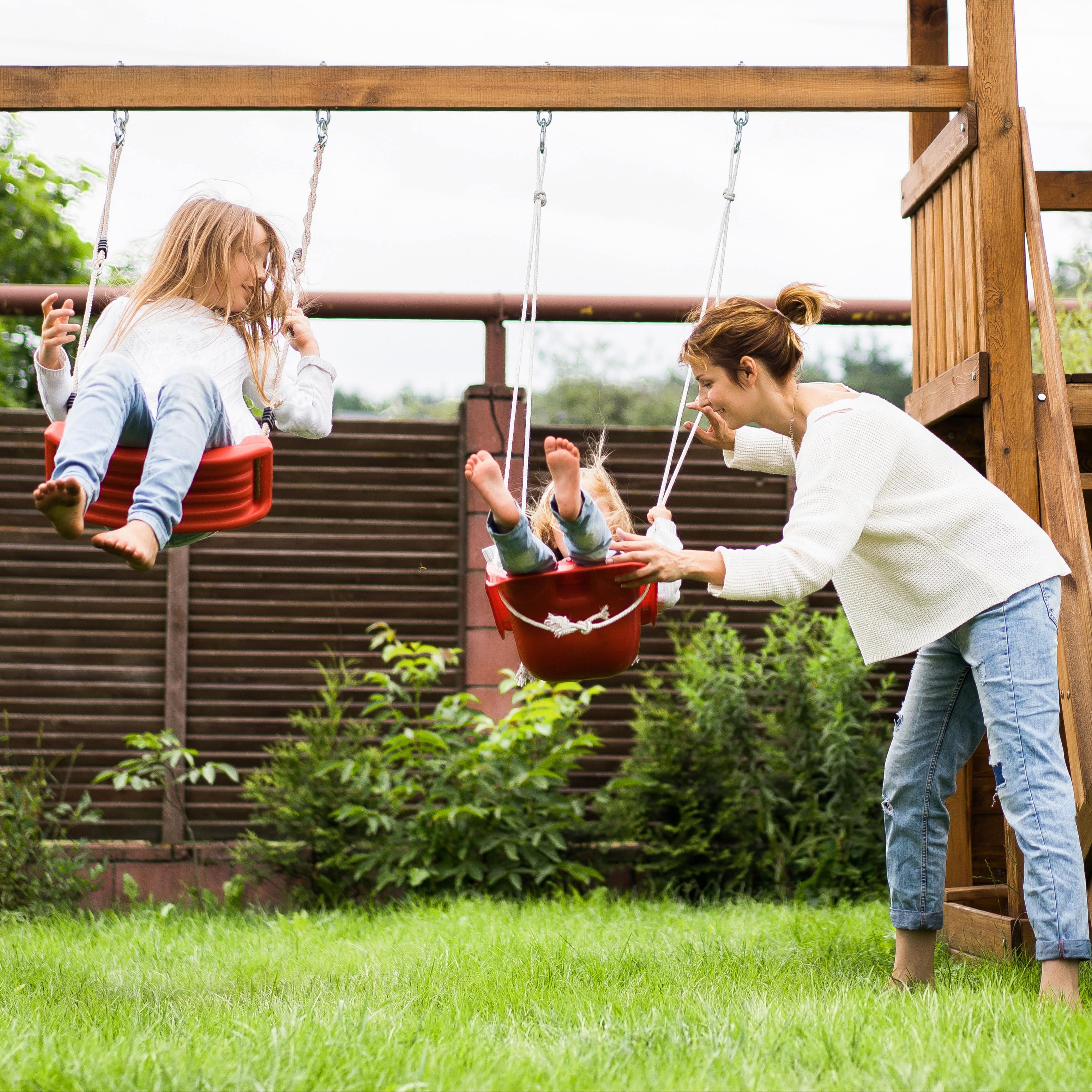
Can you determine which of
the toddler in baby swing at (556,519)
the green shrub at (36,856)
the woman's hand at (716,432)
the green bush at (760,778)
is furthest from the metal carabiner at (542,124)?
the green shrub at (36,856)

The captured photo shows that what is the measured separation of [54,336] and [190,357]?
0.35 m

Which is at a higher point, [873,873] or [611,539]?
[611,539]

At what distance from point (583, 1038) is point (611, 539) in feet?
3.35

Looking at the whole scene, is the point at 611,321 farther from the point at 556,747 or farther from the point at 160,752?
the point at 160,752

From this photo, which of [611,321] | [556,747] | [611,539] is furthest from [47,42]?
[611,539]

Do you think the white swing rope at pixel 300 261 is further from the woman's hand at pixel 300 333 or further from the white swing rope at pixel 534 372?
the white swing rope at pixel 534 372

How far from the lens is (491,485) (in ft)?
8.86

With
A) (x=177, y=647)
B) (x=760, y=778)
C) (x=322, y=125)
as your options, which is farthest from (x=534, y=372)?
(x=177, y=647)

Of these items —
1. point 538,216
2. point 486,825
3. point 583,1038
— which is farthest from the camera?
point 486,825

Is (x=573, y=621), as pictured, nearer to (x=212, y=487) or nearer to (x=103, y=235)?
(x=212, y=487)

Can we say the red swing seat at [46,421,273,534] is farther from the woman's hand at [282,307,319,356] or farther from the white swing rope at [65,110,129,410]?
the woman's hand at [282,307,319,356]

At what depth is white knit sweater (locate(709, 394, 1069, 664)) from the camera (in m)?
2.49

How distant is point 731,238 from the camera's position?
12.1 feet

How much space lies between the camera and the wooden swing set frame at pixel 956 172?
3.24m
